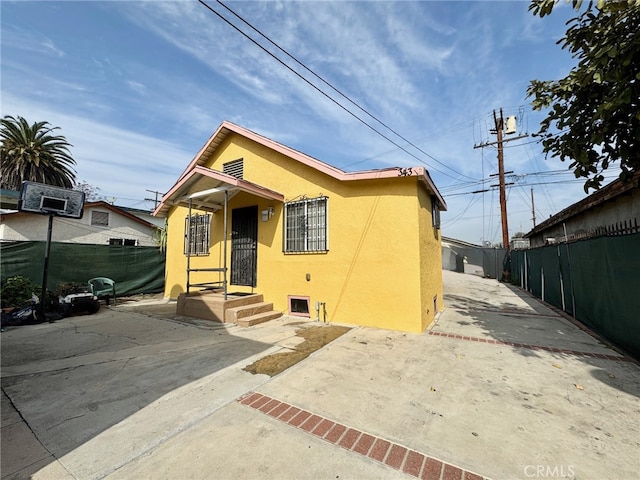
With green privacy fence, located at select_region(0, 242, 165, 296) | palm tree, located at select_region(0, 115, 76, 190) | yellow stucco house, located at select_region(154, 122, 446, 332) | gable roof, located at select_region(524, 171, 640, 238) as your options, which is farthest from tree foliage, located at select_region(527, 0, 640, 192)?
palm tree, located at select_region(0, 115, 76, 190)

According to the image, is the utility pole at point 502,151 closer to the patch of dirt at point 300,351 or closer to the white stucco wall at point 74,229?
the patch of dirt at point 300,351

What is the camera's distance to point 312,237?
667 cm

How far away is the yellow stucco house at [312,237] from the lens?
5.62 metres

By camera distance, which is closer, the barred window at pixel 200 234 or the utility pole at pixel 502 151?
the barred window at pixel 200 234

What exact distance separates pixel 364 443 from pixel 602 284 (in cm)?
596

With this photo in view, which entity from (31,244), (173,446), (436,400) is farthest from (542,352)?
(31,244)

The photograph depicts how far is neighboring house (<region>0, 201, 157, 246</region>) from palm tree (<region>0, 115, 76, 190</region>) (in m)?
7.38

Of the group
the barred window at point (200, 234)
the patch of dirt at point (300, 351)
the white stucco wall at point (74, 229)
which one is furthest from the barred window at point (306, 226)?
the white stucco wall at point (74, 229)

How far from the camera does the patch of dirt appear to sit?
3.60 m

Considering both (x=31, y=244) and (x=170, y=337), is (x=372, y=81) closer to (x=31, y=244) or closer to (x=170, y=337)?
(x=170, y=337)

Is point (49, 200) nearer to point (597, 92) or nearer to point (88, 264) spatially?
point (88, 264)

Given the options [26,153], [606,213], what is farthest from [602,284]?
[26,153]

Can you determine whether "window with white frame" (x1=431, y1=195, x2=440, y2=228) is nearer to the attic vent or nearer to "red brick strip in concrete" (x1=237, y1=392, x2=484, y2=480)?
the attic vent

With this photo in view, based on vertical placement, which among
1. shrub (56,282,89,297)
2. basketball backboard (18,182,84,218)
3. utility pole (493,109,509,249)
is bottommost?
shrub (56,282,89,297)
